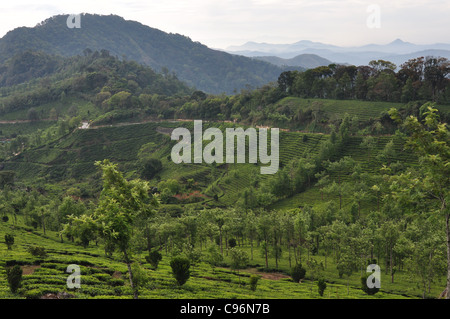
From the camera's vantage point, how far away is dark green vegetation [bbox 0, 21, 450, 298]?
1970cm

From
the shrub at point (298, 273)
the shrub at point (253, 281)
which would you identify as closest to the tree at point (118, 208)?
the shrub at point (253, 281)

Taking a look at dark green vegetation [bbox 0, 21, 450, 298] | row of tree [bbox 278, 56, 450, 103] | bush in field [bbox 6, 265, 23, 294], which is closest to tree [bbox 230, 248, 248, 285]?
dark green vegetation [bbox 0, 21, 450, 298]

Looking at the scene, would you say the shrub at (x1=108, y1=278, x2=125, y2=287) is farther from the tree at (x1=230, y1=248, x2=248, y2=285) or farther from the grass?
the tree at (x1=230, y1=248, x2=248, y2=285)

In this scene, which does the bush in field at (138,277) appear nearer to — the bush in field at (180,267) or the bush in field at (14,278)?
the bush in field at (180,267)

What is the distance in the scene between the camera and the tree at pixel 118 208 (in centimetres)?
1769

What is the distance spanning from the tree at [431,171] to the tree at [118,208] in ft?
46.7

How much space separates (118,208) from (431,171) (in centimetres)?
1658

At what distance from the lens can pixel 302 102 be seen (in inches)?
3952

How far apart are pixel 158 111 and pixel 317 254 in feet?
332

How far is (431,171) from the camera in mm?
16672

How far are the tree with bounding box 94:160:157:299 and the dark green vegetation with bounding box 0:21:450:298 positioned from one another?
0.28 ft

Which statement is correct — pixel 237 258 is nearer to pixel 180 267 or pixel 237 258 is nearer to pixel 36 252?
pixel 180 267

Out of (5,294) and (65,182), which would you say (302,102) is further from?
(5,294)
